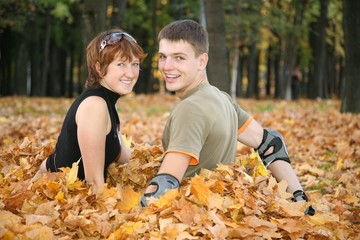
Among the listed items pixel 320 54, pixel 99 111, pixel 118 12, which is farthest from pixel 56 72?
pixel 99 111

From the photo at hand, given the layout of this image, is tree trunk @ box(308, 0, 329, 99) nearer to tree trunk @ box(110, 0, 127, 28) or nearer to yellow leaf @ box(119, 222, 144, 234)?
tree trunk @ box(110, 0, 127, 28)

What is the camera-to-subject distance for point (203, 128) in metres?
3.45

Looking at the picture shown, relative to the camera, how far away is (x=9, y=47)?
1046 inches

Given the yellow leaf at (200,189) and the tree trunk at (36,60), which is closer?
the yellow leaf at (200,189)

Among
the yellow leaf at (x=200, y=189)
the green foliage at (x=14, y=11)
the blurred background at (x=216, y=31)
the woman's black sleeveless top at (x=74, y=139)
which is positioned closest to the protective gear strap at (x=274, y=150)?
the yellow leaf at (x=200, y=189)

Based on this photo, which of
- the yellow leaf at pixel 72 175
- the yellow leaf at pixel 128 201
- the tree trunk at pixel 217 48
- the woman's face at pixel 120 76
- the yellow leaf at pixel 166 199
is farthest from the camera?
the tree trunk at pixel 217 48

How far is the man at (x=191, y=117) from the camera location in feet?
10.9

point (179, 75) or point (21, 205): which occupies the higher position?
point (179, 75)

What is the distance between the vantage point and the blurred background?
10797 mm

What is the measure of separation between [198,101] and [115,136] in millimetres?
829

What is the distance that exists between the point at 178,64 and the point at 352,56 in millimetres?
8699

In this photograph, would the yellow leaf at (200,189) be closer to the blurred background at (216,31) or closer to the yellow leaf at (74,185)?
the yellow leaf at (74,185)

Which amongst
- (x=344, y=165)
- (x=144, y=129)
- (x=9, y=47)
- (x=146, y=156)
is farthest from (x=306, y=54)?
(x=146, y=156)

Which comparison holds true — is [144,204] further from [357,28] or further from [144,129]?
[357,28]
